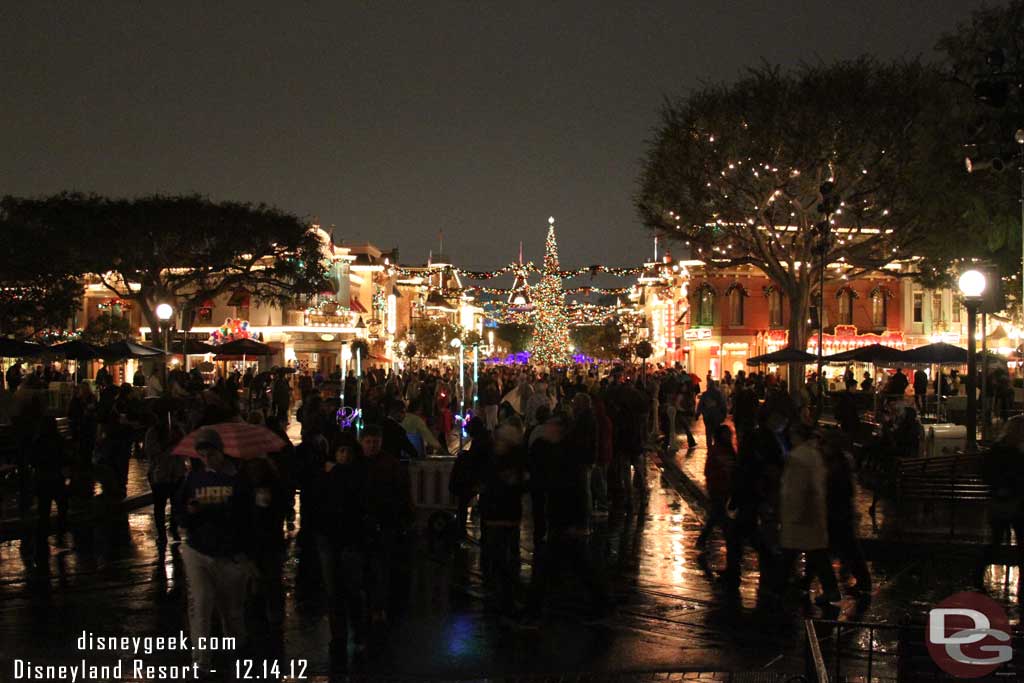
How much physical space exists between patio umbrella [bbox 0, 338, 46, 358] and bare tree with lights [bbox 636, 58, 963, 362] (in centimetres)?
1814

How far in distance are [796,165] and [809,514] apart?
2616 centimetres

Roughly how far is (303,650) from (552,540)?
6.72ft

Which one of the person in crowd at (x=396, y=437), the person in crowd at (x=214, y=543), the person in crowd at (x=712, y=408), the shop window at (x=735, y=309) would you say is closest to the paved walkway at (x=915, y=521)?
the person in crowd at (x=712, y=408)

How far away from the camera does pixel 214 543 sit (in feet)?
24.1

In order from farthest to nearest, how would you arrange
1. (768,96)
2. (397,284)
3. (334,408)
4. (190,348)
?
(397,284) → (190,348) → (768,96) → (334,408)

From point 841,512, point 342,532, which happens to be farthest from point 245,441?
point 841,512

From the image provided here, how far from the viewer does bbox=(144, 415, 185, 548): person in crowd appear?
12008 mm

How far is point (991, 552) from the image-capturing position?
11242mm

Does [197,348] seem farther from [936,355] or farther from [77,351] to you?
[936,355]

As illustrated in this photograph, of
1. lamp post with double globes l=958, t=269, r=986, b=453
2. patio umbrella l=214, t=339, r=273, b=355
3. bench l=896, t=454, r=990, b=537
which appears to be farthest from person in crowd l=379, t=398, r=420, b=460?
patio umbrella l=214, t=339, r=273, b=355

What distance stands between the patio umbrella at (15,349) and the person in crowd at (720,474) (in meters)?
20.9

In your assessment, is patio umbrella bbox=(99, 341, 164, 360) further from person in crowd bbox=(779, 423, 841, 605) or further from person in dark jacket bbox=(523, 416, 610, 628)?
person in crowd bbox=(779, 423, 841, 605)

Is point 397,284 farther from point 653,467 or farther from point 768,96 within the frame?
point 653,467

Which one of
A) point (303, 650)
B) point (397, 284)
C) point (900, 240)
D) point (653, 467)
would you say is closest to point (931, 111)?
point (653, 467)
